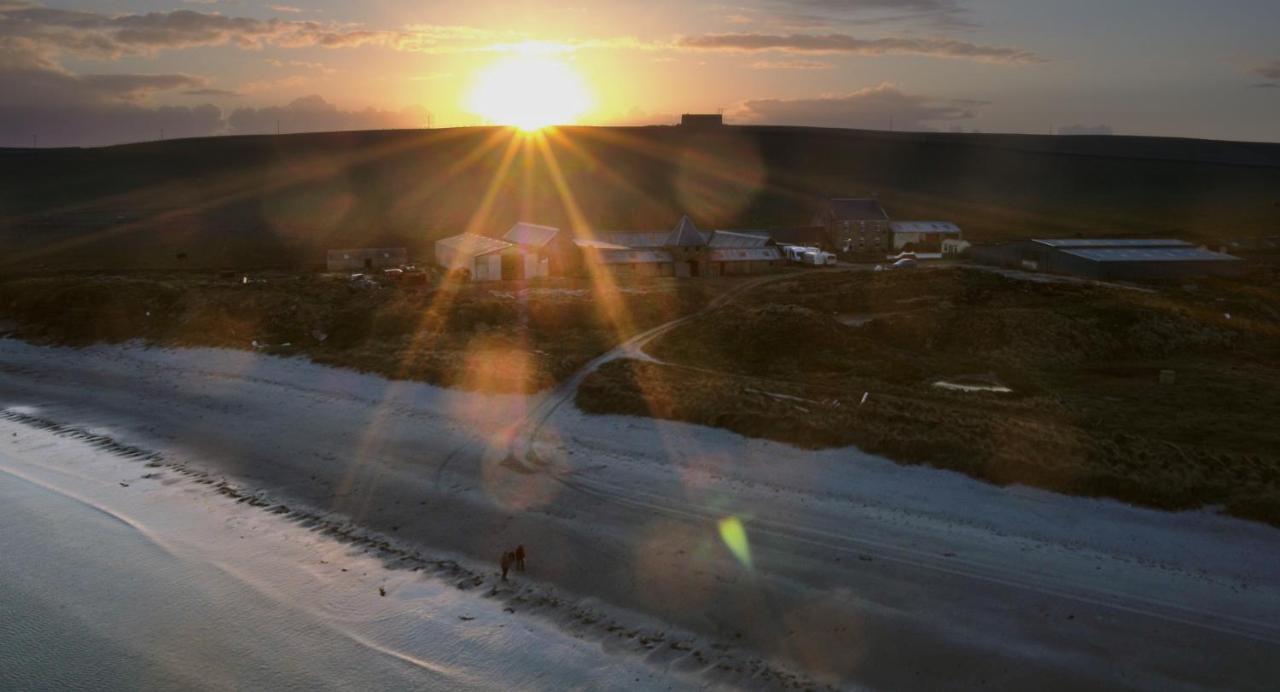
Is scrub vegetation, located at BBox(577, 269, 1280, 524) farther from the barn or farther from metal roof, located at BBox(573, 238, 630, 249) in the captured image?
the barn

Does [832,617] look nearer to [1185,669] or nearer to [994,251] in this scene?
[1185,669]

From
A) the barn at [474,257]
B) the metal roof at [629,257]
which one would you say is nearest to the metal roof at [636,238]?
the metal roof at [629,257]

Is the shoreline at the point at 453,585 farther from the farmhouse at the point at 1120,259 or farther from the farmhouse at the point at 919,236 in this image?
the farmhouse at the point at 919,236

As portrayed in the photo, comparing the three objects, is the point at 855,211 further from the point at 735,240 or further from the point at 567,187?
the point at 567,187

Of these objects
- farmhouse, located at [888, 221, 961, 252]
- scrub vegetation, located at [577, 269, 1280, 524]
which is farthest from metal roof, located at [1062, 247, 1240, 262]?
farmhouse, located at [888, 221, 961, 252]

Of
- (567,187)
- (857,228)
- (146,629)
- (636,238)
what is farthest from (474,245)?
(567,187)
